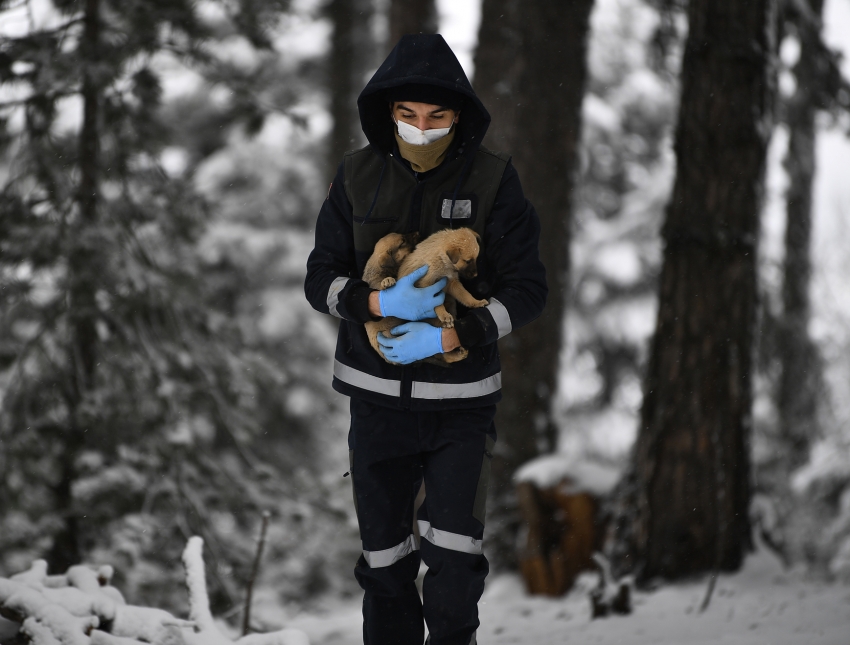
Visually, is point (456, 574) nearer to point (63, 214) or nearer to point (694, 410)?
point (694, 410)

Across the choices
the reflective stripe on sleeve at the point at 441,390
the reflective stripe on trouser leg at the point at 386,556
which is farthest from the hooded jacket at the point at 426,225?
the reflective stripe on trouser leg at the point at 386,556

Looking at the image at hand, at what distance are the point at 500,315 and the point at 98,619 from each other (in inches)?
80.7

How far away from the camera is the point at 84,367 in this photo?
5.53 meters

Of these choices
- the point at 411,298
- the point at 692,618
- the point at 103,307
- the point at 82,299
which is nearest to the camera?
the point at 411,298

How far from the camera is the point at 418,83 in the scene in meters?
2.74

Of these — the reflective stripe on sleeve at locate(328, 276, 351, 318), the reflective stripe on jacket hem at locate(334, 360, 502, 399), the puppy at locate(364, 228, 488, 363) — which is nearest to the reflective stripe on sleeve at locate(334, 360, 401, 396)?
the reflective stripe on jacket hem at locate(334, 360, 502, 399)

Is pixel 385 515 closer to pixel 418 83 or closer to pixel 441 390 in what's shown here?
pixel 441 390

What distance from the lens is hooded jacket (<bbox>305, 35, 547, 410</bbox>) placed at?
2.74 m

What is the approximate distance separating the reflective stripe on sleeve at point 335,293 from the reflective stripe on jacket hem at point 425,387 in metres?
0.25

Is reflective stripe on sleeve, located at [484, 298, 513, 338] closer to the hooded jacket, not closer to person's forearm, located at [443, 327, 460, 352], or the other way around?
the hooded jacket

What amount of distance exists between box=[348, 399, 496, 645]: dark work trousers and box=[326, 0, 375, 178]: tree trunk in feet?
32.1

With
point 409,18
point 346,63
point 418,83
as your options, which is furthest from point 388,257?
point 346,63

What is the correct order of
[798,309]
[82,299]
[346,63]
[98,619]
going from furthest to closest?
[346,63] < [798,309] < [82,299] < [98,619]

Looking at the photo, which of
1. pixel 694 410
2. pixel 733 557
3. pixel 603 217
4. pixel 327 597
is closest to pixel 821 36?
pixel 694 410
